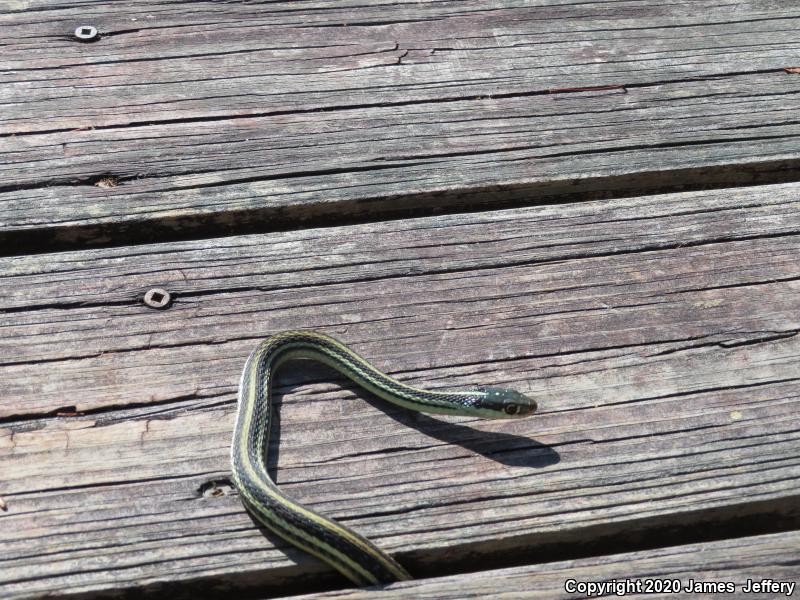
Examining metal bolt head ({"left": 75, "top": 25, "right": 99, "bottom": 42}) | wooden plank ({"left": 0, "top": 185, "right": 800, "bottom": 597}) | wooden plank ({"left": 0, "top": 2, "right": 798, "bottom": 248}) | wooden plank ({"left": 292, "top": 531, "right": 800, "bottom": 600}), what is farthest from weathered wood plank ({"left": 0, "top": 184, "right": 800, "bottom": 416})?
metal bolt head ({"left": 75, "top": 25, "right": 99, "bottom": 42})

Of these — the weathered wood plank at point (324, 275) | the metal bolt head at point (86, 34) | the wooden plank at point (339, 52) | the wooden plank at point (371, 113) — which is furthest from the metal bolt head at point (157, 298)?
the metal bolt head at point (86, 34)

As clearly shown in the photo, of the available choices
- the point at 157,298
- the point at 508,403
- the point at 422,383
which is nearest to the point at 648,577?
the point at 508,403

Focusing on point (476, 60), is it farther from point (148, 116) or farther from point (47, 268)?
point (47, 268)

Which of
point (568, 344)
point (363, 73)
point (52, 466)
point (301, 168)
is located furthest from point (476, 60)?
point (52, 466)

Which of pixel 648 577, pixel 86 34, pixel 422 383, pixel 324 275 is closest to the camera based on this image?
pixel 648 577

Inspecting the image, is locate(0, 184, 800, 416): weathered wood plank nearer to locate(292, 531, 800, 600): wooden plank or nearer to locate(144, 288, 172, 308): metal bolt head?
locate(144, 288, 172, 308): metal bolt head

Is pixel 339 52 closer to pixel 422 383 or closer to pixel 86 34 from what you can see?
pixel 86 34

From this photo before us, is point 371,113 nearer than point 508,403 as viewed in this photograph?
No
